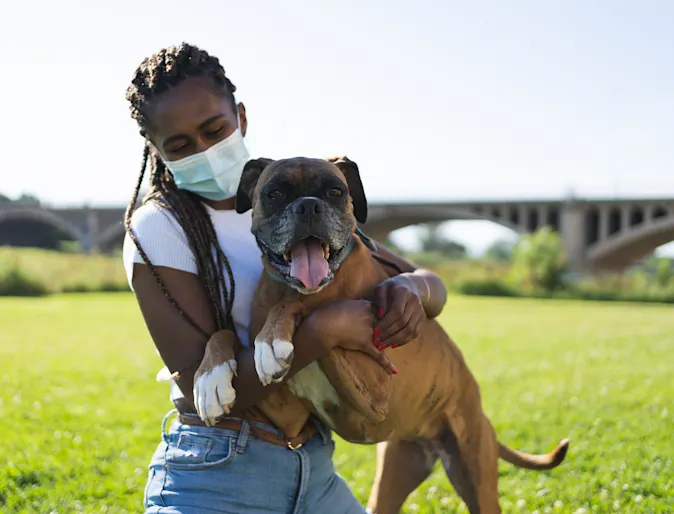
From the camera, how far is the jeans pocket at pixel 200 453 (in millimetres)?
2439

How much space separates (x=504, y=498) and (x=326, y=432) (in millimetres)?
2202

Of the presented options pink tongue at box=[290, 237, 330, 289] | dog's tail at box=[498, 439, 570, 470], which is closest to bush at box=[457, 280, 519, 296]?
dog's tail at box=[498, 439, 570, 470]

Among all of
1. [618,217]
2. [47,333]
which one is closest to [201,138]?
[47,333]

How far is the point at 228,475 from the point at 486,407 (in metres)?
5.26

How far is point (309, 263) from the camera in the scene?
2.21m

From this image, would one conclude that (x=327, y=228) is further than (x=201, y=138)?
No

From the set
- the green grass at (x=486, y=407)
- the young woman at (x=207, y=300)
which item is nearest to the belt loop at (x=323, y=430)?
the young woman at (x=207, y=300)

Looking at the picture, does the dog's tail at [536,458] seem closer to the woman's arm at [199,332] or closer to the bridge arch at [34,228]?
the woman's arm at [199,332]

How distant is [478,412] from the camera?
9.34 feet

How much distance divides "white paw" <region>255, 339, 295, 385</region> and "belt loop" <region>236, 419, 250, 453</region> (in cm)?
42

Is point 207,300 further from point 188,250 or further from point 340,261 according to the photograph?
point 340,261

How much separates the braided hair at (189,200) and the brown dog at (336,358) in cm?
19

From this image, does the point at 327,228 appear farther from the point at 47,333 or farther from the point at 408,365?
the point at 47,333

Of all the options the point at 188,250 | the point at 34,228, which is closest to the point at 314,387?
the point at 188,250
